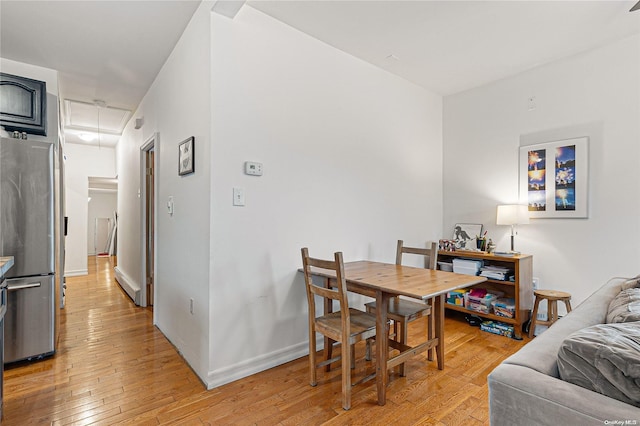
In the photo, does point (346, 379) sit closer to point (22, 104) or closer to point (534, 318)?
point (534, 318)

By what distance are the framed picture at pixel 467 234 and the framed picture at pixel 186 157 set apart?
3102 millimetres

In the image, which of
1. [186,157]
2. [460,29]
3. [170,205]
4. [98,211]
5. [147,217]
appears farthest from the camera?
[98,211]

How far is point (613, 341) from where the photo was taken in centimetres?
88

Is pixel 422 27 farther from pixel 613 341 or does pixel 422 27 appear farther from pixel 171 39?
pixel 613 341

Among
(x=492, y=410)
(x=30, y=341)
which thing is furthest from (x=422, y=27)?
(x=30, y=341)

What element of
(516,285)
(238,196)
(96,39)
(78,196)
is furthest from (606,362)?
(78,196)

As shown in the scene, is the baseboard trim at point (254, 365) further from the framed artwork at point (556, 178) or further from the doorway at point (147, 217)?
the framed artwork at point (556, 178)

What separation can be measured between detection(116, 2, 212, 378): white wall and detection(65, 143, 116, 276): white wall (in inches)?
143

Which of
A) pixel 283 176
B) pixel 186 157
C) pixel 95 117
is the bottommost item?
pixel 283 176

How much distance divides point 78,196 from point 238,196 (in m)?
5.78

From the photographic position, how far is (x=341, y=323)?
1979 millimetres

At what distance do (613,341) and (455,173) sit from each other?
3385 mm

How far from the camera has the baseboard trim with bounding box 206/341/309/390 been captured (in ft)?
6.98

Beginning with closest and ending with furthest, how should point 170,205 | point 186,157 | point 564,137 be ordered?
point 186,157
point 170,205
point 564,137
